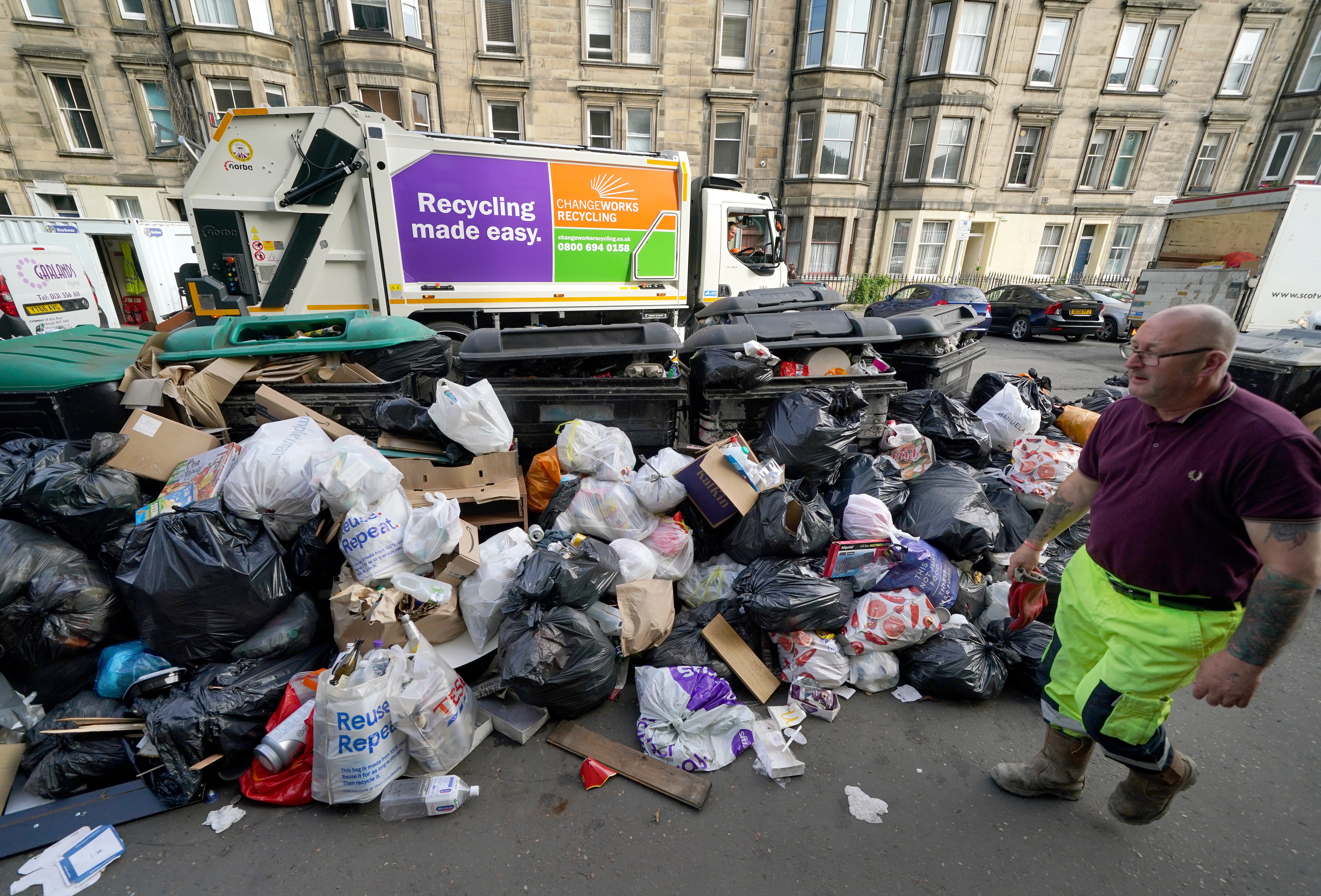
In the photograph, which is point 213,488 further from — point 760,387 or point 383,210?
point 383,210

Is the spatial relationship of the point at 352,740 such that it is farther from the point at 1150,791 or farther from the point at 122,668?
the point at 1150,791

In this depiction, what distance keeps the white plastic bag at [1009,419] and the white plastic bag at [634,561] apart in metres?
2.56

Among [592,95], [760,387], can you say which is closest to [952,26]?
[592,95]

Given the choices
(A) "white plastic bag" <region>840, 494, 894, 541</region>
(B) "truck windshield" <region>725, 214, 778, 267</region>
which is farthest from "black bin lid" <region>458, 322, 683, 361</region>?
(B) "truck windshield" <region>725, 214, 778, 267</region>

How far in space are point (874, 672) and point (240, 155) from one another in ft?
22.6

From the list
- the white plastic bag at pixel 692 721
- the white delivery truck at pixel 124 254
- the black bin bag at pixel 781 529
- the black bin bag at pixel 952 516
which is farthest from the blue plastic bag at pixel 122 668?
the white delivery truck at pixel 124 254

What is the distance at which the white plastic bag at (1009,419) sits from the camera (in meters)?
3.82

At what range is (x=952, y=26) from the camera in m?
14.9

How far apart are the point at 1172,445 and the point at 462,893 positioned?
2496 mm

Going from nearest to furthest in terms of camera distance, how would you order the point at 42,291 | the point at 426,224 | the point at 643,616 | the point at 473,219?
1. the point at 643,616
2. the point at 426,224
3. the point at 473,219
4. the point at 42,291

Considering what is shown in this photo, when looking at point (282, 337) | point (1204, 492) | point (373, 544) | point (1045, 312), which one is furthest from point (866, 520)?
point (1045, 312)

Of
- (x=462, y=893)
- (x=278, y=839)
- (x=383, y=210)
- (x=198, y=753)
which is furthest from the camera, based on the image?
(x=383, y=210)

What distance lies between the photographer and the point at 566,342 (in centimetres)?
375

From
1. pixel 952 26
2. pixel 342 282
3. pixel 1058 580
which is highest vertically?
pixel 952 26
